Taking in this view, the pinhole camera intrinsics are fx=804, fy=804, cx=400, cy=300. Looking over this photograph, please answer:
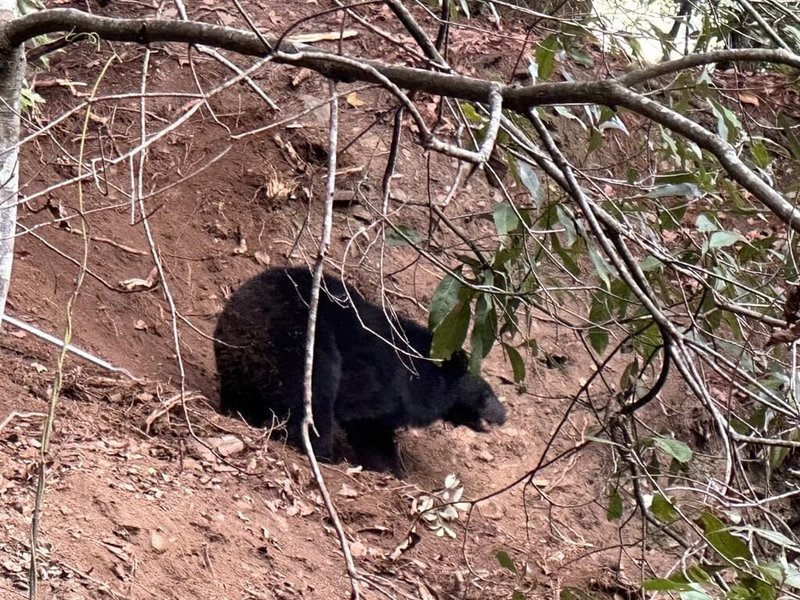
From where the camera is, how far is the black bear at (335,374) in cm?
527

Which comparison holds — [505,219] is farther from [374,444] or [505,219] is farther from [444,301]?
[374,444]

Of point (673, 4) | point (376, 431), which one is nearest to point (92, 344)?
point (376, 431)

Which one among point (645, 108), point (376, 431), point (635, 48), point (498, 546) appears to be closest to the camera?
point (645, 108)

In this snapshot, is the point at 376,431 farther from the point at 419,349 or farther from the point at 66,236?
the point at 66,236

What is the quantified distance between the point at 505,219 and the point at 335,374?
2.92 meters

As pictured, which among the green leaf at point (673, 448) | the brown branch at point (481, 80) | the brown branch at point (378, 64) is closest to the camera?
the brown branch at point (481, 80)

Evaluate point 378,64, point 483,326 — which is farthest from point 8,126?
point 483,326

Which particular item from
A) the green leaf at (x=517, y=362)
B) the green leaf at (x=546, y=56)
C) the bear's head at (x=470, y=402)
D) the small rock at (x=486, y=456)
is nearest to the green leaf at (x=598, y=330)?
the green leaf at (x=517, y=362)

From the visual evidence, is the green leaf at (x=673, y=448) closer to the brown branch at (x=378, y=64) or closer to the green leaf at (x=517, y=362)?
the green leaf at (x=517, y=362)

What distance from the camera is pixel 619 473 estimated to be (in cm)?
316

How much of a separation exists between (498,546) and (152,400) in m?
2.28

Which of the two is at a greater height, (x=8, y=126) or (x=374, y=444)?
(x=8, y=126)

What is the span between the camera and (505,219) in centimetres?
301

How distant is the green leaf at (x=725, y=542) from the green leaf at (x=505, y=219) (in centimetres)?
131
